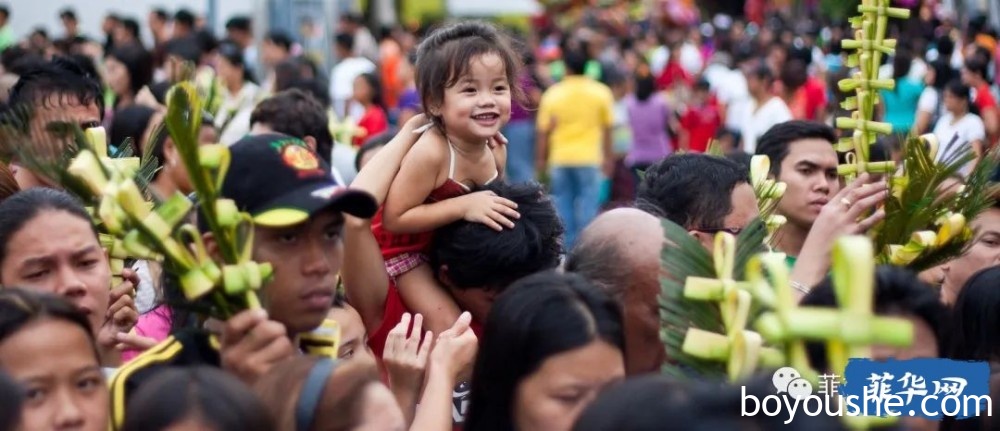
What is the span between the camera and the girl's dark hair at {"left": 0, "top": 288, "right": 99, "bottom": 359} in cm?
331

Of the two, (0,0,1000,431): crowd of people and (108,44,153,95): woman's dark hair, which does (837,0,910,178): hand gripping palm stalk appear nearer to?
(0,0,1000,431): crowd of people

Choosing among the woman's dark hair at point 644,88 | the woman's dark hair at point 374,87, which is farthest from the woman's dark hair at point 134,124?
the woman's dark hair at point 644,88

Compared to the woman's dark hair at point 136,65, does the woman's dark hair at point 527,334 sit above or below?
below

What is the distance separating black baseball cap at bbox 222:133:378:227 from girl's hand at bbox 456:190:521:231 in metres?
0.93

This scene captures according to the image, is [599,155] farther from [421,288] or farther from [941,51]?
[421,288]

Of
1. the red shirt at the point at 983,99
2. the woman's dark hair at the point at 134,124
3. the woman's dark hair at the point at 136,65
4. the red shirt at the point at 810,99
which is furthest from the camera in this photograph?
the red shirt at the point at 810,99

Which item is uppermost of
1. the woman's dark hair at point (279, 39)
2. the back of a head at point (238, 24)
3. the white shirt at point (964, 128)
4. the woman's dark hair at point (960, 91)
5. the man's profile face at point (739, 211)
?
the back of a head at point (238, 24)

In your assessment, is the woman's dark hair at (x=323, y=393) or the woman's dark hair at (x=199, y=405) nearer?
the woman's dark hair at (x=199, y=405)

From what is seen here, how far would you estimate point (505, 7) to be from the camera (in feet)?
93.4

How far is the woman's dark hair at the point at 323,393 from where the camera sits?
9.82ft

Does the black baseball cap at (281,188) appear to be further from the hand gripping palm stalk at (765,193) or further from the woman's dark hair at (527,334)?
the hand gripping palm stalk at (765,193)

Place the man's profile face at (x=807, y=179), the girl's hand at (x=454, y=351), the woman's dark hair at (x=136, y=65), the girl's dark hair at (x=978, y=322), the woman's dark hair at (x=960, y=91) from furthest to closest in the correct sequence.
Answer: the woman's dark hair at (x=960, y=91), the woman's dark hair at (x=136, y=65), the man's profile face at (x=807, y=179), the girl's dark hair at (x=978, y=322), the girl's hand at (x=454, y=351)

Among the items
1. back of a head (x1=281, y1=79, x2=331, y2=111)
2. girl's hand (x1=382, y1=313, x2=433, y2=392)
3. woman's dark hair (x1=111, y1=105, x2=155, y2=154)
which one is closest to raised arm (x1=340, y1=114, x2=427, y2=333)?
girl's hand (x1=382, y1=313, x2=433, y2=392)

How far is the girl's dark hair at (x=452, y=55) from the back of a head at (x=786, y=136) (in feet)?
4.33
